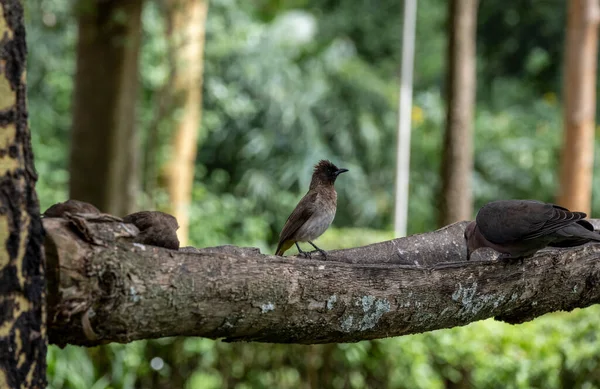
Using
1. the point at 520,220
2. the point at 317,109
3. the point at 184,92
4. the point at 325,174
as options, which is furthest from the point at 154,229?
the point at 317,109

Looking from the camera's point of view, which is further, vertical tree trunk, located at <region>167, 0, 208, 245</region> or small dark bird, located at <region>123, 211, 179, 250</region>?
vertical tree trunk, located at <region>167, 0, 208, 245</region>

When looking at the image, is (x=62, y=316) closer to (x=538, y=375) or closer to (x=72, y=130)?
(x=538, y=375)

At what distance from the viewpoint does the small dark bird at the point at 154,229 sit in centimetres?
241

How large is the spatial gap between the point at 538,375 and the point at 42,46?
39.5 feet

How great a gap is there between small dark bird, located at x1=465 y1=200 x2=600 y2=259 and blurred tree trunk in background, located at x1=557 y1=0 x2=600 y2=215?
865 cm

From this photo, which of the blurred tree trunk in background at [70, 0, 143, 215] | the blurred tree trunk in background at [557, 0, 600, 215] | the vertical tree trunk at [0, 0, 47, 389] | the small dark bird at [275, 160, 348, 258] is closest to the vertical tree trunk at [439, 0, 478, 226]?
the blurred tree trunk in background at [557, 0, 600, 215]

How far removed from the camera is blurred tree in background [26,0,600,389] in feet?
44.2

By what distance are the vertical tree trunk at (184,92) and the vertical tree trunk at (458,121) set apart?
306 centimetres

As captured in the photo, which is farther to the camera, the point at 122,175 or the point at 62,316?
the point at 122,175

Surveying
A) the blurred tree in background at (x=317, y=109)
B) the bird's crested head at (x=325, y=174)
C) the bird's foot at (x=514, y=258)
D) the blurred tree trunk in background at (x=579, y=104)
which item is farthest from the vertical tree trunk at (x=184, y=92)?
the bird's foot at (x=514, y=258)

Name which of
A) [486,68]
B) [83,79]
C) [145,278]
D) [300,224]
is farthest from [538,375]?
[486,68]

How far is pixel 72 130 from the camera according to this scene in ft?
27.6

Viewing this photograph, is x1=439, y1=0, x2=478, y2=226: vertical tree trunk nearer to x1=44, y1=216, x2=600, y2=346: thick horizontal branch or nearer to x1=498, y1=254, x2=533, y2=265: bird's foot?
x1=44, y1=216, x2=600, y2=346: thick horizontal branch

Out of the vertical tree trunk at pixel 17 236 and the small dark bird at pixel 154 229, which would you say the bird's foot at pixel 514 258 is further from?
the vertical tree trunk at pixel 17 236
